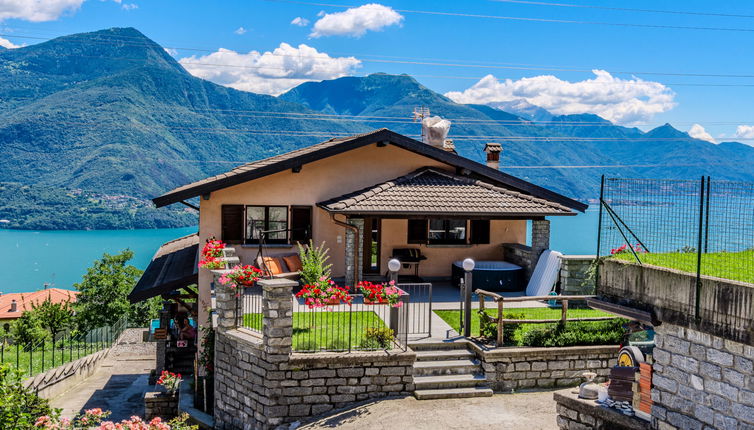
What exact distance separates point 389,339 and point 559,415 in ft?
10.3

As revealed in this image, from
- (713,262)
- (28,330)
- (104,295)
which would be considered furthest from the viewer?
(104,295)

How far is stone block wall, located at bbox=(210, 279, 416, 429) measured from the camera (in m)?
10.5

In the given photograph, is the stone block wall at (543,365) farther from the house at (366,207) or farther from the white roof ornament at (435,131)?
the white roof ornament at (435,131)

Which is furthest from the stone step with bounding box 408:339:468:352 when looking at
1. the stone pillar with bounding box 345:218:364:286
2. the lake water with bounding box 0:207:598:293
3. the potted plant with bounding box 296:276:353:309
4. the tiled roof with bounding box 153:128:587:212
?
the lake water with bounding box 0:207:598:293

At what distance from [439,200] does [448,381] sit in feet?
19.0

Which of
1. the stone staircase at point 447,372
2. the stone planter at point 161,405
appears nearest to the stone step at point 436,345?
the stone staircase at point 447,372

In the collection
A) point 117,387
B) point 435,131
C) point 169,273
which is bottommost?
point 117,387

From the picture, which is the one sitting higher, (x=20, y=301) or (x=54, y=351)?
(x=54, y=351)

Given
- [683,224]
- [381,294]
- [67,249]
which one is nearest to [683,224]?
[683,224]

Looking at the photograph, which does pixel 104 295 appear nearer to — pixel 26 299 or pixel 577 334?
pixel 26 299

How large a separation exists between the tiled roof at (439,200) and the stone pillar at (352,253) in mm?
541

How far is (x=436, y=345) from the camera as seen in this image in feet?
38.6

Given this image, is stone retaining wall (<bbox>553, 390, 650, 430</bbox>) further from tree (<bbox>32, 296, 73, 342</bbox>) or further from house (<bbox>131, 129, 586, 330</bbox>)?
tree (<bbox>32, 296, 73, 342</bbox>)

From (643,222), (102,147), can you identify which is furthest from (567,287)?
(102,147)
